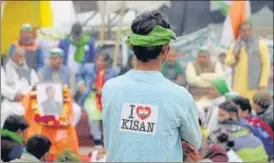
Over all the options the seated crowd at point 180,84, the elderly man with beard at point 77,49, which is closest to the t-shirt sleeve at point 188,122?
the seated crowd at point 180,84

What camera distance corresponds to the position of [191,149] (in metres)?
4.31

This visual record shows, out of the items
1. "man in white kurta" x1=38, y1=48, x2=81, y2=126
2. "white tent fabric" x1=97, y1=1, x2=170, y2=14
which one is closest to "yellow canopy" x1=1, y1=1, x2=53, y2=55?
"white tent fabric" x1=97, y1=1, x2=170, y2=14

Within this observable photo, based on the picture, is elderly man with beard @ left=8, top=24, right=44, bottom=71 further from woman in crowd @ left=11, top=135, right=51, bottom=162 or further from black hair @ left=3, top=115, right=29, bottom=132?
woman in crowd @ left=11, top=135, right=51, bottom=162

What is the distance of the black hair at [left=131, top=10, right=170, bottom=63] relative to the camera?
14.1ft

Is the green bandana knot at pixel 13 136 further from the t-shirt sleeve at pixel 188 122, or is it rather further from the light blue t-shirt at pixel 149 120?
the t-shirt sleeve at pixel 188 122

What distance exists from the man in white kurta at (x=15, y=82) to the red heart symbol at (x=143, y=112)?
6.91 meters

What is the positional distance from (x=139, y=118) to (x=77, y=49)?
8.23 metres

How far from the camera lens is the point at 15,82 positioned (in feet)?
36.9

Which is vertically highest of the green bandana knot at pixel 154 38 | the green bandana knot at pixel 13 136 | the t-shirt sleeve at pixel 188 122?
the green bandana knot at pixel 154 38

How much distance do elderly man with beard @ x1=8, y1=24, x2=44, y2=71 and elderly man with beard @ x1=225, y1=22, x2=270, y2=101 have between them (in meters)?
2.58

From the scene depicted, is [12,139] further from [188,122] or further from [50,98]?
[188,122]

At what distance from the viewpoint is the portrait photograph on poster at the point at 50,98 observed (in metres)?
9.88

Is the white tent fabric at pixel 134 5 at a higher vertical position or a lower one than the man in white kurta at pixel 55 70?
higher

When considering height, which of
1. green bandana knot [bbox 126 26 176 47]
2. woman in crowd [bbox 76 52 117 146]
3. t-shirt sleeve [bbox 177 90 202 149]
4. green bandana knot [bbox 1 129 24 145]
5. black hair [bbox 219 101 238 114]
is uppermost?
green bandana knot [bbox 126 26 176 47]
